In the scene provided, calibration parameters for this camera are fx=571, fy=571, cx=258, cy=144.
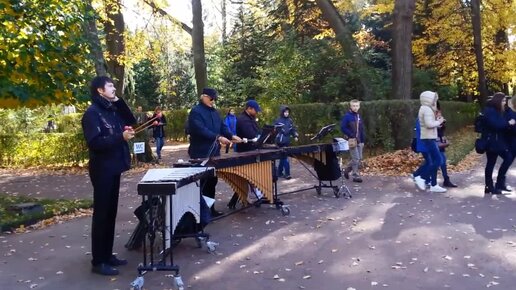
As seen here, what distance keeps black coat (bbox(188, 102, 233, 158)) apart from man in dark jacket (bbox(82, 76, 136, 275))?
79.0 inches

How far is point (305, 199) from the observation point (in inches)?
409

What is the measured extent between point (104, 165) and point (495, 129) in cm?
678

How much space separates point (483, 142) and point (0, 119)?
19.1 meters

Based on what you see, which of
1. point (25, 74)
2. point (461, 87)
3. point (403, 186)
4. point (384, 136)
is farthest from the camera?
point (461, 87)

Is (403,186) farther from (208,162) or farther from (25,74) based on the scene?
(25,74)

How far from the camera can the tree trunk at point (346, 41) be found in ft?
65.4

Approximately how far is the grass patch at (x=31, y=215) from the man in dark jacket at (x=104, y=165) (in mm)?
2932

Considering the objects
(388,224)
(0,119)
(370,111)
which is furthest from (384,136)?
(0,119)

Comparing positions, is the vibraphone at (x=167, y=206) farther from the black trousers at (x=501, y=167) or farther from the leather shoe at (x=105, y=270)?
the black trousers at (x=501, y=167)

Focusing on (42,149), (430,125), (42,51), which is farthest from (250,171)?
(42,149)

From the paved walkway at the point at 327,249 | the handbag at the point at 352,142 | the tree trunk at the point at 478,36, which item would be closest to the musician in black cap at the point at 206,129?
the paved walkway at the point at 327,249

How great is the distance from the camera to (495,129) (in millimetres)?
9703

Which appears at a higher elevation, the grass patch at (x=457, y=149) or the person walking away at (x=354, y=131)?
the person walking away at (x=354, y=131)

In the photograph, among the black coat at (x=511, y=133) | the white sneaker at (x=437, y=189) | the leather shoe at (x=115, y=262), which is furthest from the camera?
the white sneaker at (x=437, y=189)
